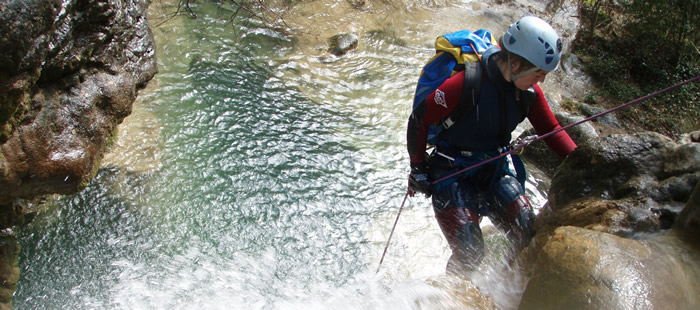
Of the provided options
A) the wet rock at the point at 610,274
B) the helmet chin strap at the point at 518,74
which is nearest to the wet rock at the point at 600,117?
the helmet chin strap at the point at 518,74

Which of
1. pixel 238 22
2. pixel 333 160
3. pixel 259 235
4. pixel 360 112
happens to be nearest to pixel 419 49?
pixel 360 112

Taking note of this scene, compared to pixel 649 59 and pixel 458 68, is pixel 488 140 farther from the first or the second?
pixel 649 59

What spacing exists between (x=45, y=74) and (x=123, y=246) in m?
1.69

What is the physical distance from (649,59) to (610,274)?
8.84m

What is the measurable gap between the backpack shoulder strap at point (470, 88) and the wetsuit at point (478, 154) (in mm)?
35

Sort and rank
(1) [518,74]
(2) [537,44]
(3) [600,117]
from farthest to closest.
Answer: (3) [600,117] → (1) [518,74] → (2) [537,44]

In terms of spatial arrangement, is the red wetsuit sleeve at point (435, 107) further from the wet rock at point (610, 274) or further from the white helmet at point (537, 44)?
the wet rock at point (610, 274)

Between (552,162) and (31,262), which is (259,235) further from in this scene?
(552,162)

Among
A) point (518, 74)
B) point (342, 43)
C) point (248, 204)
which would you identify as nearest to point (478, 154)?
point (518, 74)

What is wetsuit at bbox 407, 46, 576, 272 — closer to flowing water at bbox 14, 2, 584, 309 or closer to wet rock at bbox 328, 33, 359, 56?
flowing water at bbox 14, 2, 584, 309

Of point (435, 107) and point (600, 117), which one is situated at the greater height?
point (435, 107)

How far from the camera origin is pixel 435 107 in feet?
10.9

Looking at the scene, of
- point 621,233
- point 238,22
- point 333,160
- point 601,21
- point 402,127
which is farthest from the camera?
point 601,21

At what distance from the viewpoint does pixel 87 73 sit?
4.57m
